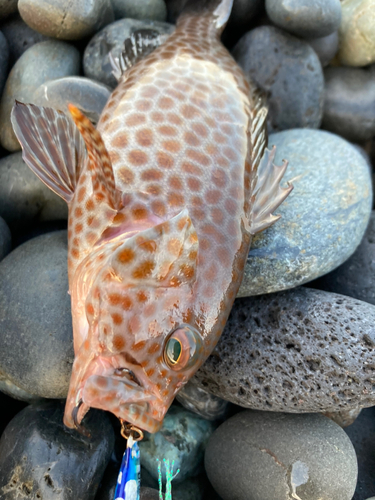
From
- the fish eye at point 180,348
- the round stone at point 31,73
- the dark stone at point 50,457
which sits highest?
the round stone at point 31,73

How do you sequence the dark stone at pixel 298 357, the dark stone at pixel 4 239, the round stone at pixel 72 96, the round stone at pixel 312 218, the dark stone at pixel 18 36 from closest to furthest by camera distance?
the dark stone at pixel 298 357, the round stone at pixel 312 218, the dark stone at pixel 4 239, the round stone at pixel 72 96, the dark stone at pixel 18 36

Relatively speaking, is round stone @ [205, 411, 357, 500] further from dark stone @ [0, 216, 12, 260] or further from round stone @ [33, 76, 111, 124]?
round stone @ [33, 76, 111, 124]

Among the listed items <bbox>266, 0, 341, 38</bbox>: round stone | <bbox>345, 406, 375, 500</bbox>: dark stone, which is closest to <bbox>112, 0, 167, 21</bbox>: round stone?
<bbox>266, 0, 341, 38</bbox>: round stone

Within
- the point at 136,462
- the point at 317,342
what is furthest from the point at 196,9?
the point at 136,462

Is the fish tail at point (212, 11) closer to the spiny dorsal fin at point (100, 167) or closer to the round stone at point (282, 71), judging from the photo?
the round stone at point (282, 71)

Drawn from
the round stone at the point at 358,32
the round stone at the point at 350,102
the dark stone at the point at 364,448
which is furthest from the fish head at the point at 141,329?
the round stone at the point at 358,32
